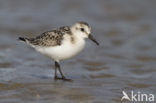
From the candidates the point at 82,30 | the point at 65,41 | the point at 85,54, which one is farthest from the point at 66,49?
the point at 85,54

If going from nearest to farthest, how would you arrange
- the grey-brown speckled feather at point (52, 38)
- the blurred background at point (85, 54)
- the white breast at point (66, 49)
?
the blurred background at point (85, 54) → the white breast at point (66, 49) → the grey-brown speckled feather at point (52, 38)

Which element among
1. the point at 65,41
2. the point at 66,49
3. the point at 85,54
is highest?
the point at 85,54

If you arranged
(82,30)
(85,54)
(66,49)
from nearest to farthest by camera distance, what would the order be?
(66,49) < (82,30) < (85,54)

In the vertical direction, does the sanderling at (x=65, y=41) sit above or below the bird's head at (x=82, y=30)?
below

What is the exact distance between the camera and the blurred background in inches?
314

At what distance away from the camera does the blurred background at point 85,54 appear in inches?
314

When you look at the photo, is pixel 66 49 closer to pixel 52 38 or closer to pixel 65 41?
pixel 65 41

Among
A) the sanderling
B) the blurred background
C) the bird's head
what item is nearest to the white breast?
the sanderling

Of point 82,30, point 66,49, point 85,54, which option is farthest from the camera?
point 85,54

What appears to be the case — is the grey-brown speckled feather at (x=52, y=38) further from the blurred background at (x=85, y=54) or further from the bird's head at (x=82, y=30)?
the blurred background at (x=85, y=54)

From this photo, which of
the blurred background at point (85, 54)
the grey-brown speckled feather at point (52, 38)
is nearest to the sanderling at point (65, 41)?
the grey-brown speckled feather at point (52, 38)

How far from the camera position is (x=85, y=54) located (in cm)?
1209

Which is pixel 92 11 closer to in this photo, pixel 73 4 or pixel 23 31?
pixel 73 4

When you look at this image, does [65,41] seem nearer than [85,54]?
Yes
